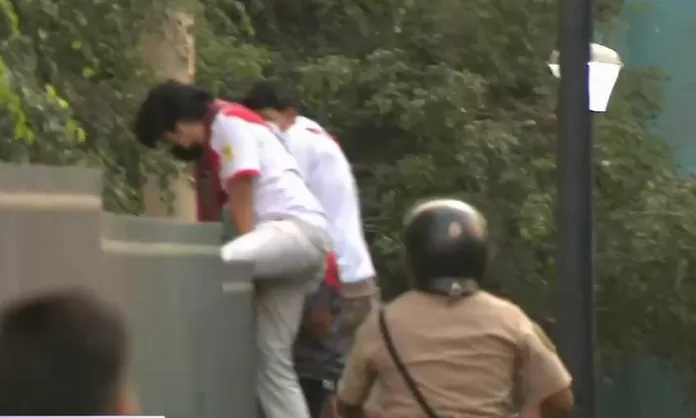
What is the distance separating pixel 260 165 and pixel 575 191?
11.3 ft

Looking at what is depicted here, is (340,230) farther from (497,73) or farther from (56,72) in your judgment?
(497,73)

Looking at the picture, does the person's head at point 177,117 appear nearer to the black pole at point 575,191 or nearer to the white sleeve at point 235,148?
the white sleeve at point 235,148

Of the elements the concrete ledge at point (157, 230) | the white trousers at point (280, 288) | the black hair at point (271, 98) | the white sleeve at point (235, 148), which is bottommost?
the white trousers at point (280, 288)

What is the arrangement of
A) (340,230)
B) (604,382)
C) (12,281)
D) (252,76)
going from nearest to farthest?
(12,281) → (340,230) → (252,76) → (604,382)

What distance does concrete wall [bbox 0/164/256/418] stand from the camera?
3887 mm

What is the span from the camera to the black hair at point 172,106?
6203 mm

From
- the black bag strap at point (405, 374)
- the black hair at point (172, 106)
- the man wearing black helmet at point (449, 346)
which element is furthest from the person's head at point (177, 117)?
the black bag strap at point (405, 374)

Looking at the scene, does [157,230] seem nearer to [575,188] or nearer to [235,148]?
[235,148]

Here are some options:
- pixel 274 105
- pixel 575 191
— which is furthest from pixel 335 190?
pixel 575 191

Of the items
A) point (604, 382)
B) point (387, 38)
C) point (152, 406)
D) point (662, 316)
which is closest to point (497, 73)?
point (387, 38)

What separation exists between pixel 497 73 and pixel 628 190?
5.18 feet

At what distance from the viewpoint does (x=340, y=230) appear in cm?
695

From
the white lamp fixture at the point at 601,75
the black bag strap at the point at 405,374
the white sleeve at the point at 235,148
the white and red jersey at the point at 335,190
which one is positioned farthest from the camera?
the white lamp fixture at the point at 601,75

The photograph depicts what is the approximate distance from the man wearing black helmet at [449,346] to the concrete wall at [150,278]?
769mm
